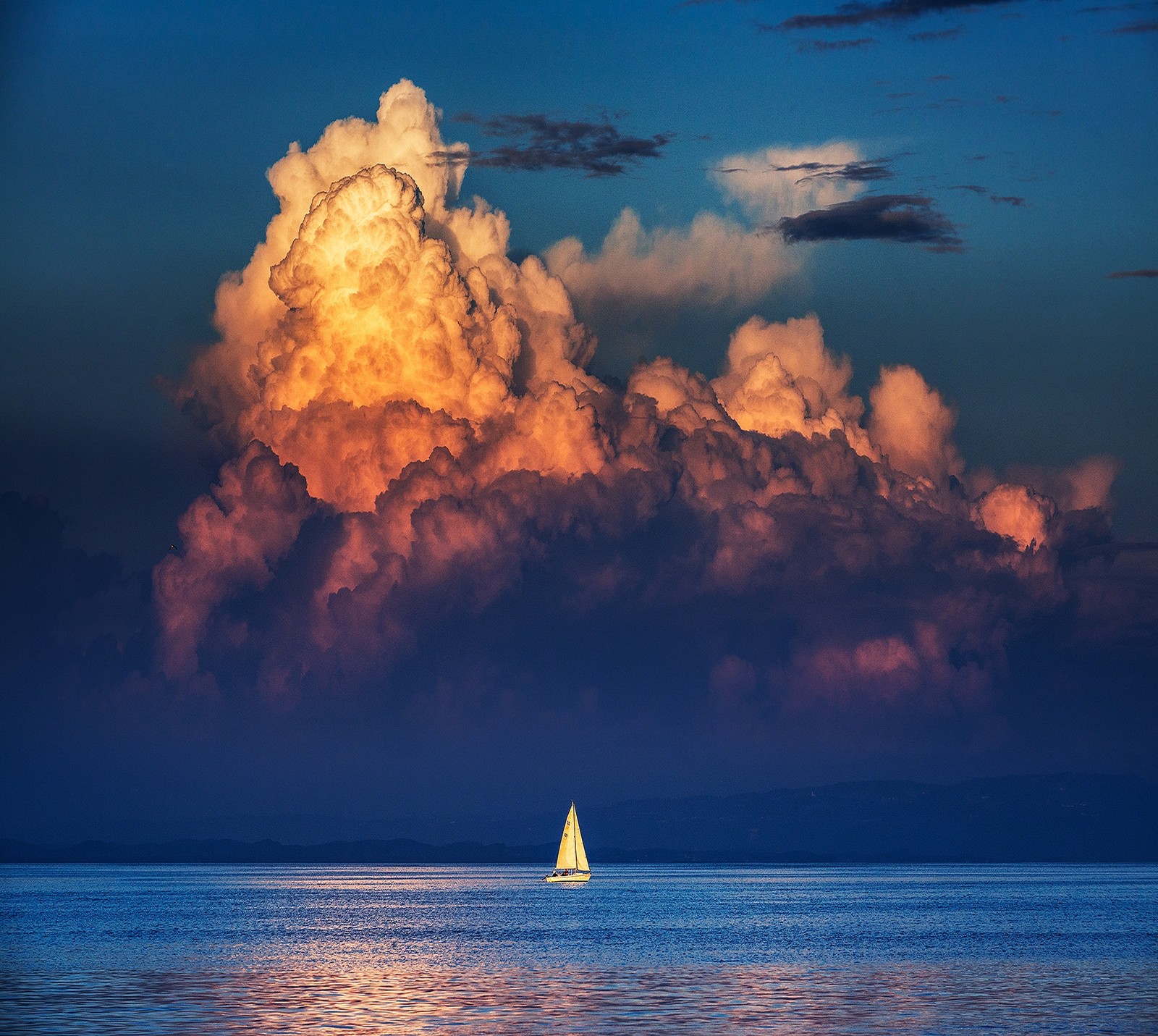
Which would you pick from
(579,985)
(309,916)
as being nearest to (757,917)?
(309,916)

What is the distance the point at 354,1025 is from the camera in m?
78.1

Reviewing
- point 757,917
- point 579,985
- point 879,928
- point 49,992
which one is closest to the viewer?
point 49,992

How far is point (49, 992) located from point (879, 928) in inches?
3726

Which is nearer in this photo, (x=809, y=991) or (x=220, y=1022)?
(x=220, y=1022)

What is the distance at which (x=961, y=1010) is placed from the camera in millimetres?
87125

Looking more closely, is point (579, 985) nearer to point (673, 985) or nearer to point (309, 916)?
point (673, 985)

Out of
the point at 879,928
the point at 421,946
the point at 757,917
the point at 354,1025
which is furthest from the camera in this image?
the point at 757,917

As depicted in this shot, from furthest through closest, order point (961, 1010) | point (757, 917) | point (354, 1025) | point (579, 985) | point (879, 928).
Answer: point (757, 917) < point (879, 928) < point (579, 985) < point (961, 1010) < point (354, 1025)

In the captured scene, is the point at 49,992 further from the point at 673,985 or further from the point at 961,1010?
the point at 961,1010

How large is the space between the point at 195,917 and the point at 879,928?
251 feet

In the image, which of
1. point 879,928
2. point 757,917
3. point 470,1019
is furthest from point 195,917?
point 470,1019

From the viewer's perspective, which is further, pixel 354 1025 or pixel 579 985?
pixel 579 985

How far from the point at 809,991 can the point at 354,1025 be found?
29480mm

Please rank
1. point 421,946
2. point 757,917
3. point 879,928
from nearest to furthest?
point 421,946, point 879,928, point 757,917
